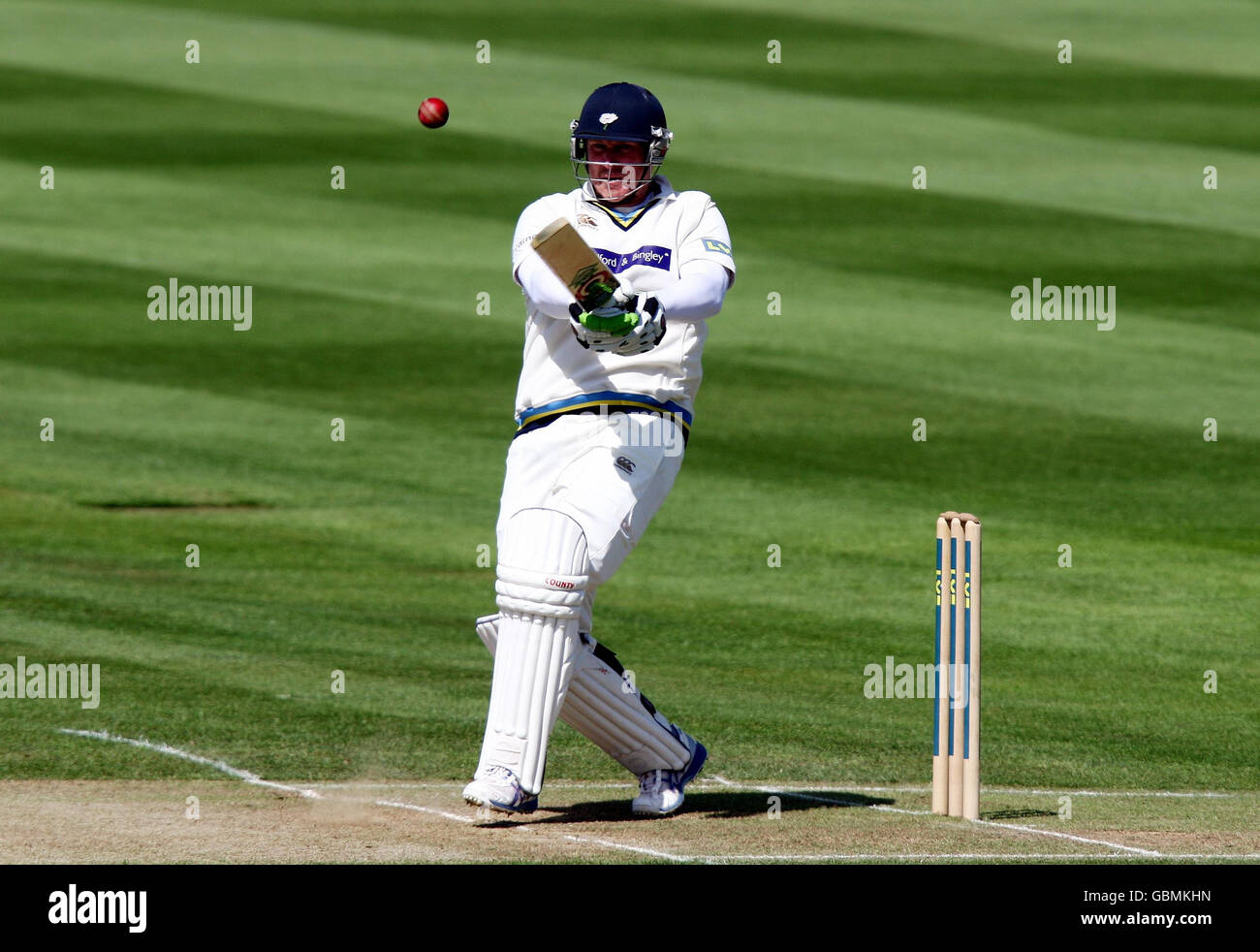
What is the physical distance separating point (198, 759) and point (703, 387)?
986 centimetres

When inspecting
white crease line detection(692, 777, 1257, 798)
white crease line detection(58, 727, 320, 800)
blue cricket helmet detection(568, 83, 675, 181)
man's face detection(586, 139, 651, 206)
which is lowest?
white crease line detection(692, 777, 1257, 798)

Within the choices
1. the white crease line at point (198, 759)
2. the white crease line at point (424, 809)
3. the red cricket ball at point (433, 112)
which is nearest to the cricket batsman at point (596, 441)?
the white crease line at point (424, 809)

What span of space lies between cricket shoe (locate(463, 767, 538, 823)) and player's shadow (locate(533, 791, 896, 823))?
226 millimetres

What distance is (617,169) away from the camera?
7.74 meters

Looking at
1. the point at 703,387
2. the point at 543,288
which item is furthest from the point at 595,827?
the point at 703,387

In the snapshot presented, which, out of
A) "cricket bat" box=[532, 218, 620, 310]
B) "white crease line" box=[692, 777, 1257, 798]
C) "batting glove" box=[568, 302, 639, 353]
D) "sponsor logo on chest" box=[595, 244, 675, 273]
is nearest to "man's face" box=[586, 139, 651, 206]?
"sponsor logo on chest" box=[595, 244, 675, 273]

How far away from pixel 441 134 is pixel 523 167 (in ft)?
6.27

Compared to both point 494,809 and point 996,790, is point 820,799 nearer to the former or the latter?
point 996,790

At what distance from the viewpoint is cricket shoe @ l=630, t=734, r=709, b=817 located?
7738 millimetres

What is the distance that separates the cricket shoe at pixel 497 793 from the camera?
720 centimetres

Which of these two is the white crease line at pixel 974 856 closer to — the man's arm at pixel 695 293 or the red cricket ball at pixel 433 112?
the man's arm at pixel 695 293

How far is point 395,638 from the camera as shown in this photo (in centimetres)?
1180

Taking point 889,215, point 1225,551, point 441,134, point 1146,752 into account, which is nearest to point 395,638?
point 1146,752

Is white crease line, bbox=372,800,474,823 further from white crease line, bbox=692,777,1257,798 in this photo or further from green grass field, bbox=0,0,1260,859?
white crease line, bbox=692,777,1257,798
